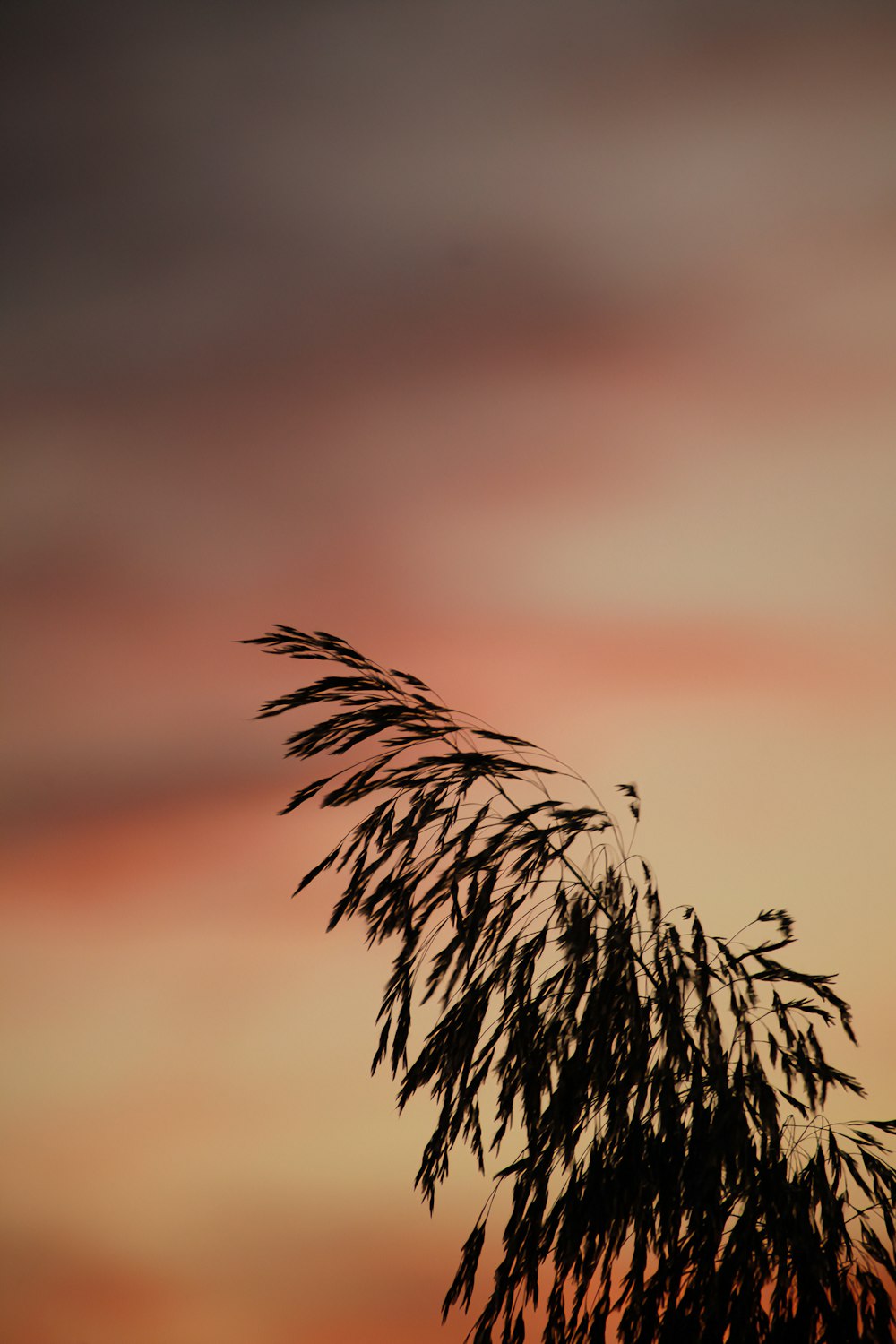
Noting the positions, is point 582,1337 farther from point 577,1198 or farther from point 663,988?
point 663,988


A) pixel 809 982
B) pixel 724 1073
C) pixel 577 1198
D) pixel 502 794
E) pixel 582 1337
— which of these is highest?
pixel 502 794

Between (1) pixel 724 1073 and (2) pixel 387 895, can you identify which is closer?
(1) pixel 724 1073

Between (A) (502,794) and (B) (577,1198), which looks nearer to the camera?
(B) (577,1198)

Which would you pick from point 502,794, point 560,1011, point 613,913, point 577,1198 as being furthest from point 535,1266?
point 502,794

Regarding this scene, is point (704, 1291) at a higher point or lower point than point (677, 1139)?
lower

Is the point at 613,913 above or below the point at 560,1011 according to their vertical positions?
above

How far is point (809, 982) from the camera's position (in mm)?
4945

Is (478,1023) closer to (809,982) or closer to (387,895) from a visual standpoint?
(387,895)

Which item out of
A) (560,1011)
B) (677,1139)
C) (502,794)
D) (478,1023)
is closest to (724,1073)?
(677,1139)

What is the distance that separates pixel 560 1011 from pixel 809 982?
0.97 meters

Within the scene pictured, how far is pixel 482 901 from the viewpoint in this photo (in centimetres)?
517

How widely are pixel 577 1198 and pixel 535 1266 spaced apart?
0.30 metres

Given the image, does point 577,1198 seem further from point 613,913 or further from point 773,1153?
point 613,913

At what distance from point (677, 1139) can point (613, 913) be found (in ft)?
2.89
